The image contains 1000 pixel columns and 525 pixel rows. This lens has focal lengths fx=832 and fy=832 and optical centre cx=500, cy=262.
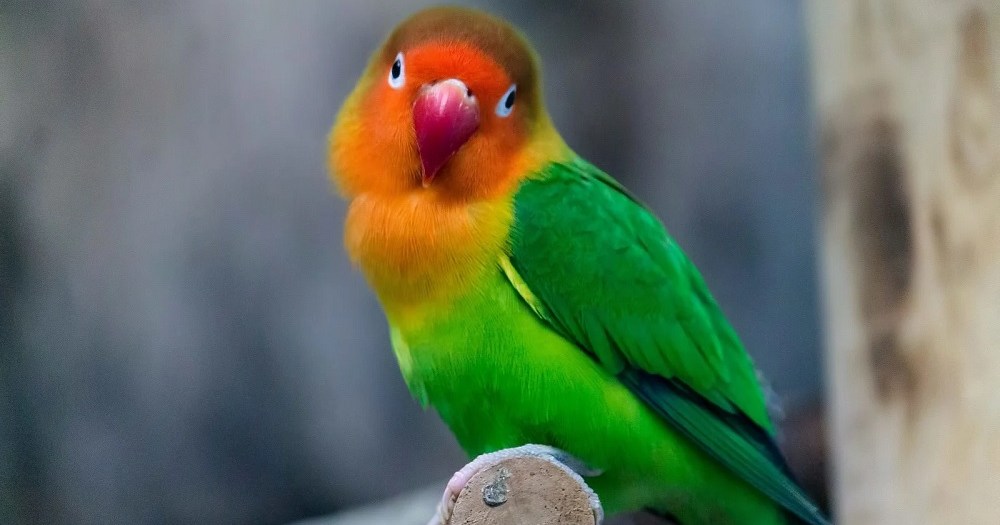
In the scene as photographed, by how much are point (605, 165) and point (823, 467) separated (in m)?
0.75

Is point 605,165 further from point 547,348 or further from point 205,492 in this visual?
point 205,492

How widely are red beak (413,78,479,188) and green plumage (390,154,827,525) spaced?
0.39 feet

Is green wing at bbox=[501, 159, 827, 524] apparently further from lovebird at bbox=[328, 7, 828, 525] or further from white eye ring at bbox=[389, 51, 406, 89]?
white eye ring at bbox=[389, 51, 406, 89]

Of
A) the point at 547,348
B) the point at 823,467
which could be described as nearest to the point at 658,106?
the point at 823,467

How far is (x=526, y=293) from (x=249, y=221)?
0.83 metres

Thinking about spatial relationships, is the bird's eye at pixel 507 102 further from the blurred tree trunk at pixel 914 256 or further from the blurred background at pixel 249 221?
the blurred background at pixel 249 221

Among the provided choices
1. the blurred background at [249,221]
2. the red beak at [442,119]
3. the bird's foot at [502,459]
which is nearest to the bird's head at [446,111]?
the red beak at [442,119]

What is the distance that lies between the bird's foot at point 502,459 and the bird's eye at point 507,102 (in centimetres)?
40

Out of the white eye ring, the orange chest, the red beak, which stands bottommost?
the orange chest

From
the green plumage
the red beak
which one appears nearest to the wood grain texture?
the green plumage

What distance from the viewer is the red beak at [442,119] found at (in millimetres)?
923

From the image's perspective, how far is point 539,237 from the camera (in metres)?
1.01

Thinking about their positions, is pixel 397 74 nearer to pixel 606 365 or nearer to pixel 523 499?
pixel 606 365

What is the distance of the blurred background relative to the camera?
1490 millimetres
